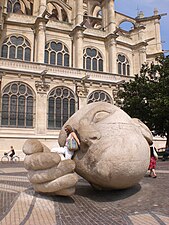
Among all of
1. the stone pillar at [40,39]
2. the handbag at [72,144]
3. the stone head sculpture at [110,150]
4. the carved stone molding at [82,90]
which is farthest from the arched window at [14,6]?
the handbag at [72,144]

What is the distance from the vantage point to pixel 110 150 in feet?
16.0

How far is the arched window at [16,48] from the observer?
81.8ft

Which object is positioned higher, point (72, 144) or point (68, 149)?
point (72, 144)

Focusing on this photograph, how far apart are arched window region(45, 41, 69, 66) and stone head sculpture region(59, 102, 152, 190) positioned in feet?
72.5

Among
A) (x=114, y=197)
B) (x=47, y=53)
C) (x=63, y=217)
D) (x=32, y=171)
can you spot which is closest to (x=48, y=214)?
(x=63, y=217)

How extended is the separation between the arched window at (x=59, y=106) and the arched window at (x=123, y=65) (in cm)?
1003

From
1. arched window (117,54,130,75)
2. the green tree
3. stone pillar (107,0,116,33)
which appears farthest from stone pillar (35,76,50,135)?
stone pillar (107,0,116,33)

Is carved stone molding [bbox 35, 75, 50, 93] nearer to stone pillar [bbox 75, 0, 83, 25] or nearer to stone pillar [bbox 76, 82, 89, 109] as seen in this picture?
stone pillar [bbox 76, 82, 89, 109]

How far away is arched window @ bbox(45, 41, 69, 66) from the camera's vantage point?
26.5m

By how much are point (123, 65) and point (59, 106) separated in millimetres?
12521

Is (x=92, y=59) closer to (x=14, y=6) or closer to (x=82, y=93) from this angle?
(x=82, y=93)

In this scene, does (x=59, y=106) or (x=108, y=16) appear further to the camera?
(x=108, y=16)

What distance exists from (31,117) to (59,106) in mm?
2904

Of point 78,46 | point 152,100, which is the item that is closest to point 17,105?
point 78,46
